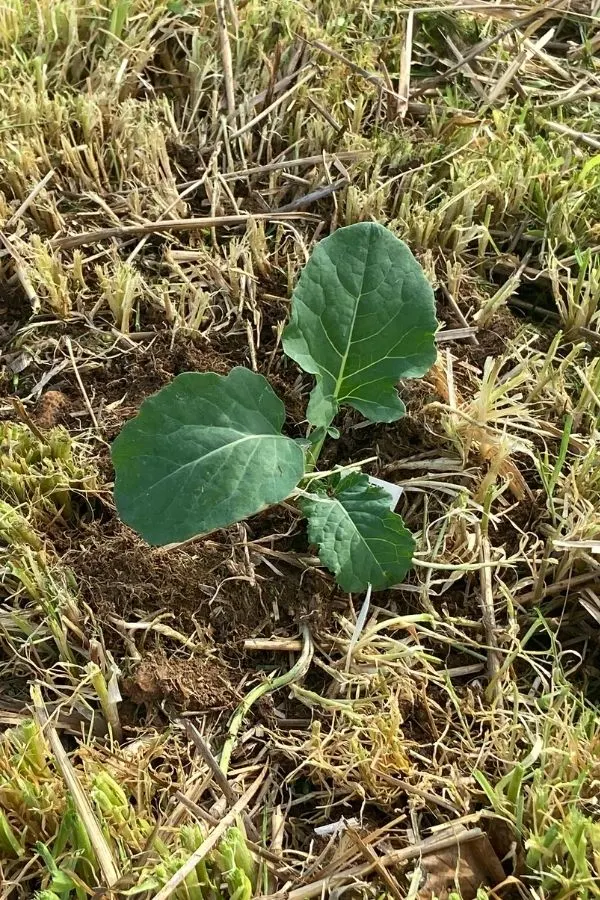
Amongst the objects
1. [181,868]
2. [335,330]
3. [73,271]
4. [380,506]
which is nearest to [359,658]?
[380,506]

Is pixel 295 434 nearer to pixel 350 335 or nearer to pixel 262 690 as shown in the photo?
pixel 350 335

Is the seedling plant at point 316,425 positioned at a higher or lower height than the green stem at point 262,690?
higher

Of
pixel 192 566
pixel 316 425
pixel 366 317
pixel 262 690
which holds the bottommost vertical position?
pixel 262 690

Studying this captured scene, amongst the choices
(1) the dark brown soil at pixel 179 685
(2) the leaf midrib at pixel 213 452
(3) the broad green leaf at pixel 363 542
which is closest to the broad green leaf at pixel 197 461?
(2) the leaf midrib at pixel 213 452

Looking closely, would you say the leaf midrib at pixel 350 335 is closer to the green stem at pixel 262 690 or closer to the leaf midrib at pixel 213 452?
the leaf midrib at pixel 213 452

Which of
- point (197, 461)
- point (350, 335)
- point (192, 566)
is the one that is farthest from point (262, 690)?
point (350, 335)

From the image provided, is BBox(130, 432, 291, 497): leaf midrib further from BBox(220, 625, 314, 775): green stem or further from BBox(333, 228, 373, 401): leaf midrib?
BBox(220, 625, 314, 775): green stem

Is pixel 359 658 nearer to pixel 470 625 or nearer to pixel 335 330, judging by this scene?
pixel 470 625
